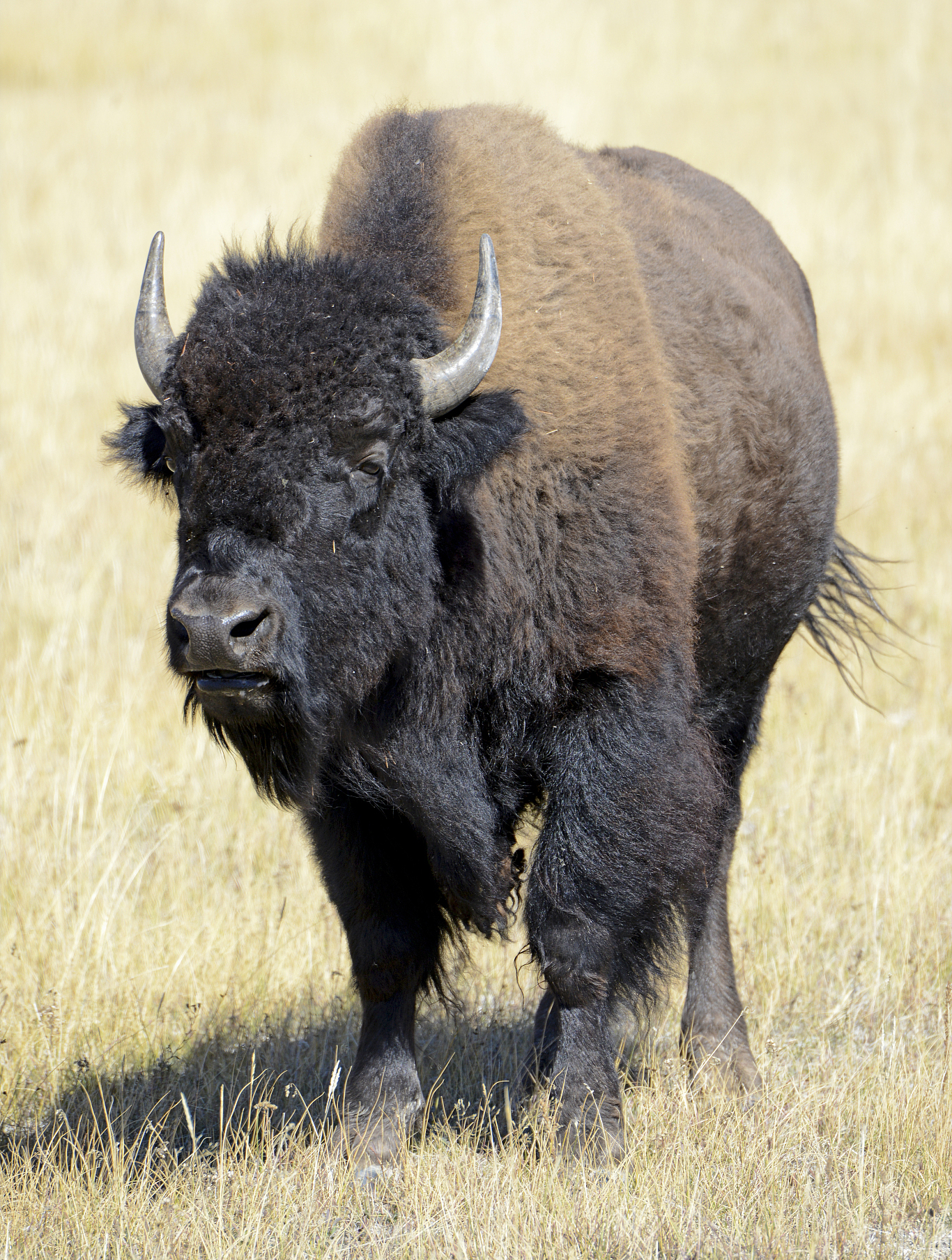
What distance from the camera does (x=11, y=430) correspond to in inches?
413

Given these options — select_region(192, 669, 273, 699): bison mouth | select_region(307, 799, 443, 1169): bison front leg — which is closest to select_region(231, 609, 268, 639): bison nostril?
select_region(192, 669, 273, 699): bison mouth

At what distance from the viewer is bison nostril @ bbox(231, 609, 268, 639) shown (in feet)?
9.58

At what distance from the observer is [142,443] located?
11.7 ft

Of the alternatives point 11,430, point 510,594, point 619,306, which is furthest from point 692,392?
point 11,430

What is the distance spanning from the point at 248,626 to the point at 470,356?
0.85 meters

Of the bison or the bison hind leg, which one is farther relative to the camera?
the bison hind leg

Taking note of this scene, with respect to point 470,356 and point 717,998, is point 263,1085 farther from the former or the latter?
point 470,356

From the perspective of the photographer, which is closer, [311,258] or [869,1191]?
[869,1191]

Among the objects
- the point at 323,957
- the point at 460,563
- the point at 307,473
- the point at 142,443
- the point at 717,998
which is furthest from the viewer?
the point at 323,957

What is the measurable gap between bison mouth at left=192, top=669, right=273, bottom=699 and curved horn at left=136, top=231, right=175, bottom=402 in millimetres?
802

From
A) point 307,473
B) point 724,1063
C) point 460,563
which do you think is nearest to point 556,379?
point 460,563

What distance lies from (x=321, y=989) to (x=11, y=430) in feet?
23.3

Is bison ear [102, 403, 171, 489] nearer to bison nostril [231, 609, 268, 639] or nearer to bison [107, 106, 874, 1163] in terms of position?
bison [107, 106, 874, 1163]

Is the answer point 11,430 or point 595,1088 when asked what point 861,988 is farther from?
point 11,430
